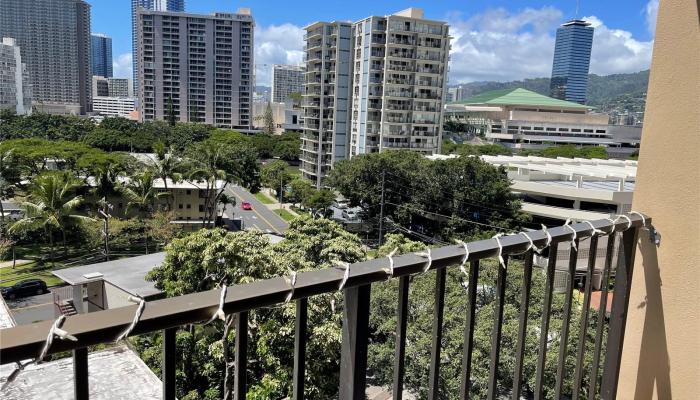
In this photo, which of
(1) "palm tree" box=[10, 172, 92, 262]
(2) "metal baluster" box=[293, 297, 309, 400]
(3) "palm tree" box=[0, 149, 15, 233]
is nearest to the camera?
(2) "metal baluster" box=[293, 297, 309, 400]

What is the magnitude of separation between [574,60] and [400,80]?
496 feet

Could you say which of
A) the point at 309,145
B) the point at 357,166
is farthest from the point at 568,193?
the point at 309,145

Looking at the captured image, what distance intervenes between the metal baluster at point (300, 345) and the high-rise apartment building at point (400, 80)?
1215 inches

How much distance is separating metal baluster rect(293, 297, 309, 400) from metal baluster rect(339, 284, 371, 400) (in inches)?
3.9

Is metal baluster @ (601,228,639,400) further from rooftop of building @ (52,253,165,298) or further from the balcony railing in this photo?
rooftop of building @ (52,253,165,298)

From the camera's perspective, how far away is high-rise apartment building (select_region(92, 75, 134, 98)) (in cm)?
10931

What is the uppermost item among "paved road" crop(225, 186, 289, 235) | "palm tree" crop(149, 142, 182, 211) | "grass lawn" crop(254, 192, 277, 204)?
"palm tree" crop(149, 142, 182, 211)

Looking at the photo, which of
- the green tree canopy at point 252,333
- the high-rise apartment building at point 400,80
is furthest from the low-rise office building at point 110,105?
the green tree canopy at point 252,333

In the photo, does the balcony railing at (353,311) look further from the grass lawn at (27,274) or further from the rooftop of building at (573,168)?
the rooftop of building at (573,168)

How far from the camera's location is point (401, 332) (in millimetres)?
1264

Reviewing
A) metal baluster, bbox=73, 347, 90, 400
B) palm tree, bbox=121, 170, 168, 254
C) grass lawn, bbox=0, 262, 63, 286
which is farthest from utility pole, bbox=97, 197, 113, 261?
metal baluster, bbox=73, 347, 90, 400

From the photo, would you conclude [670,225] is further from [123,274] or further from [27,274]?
[27,274]

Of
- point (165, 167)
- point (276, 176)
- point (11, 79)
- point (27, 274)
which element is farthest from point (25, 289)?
point (11, 79)

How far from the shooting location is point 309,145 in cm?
3581
